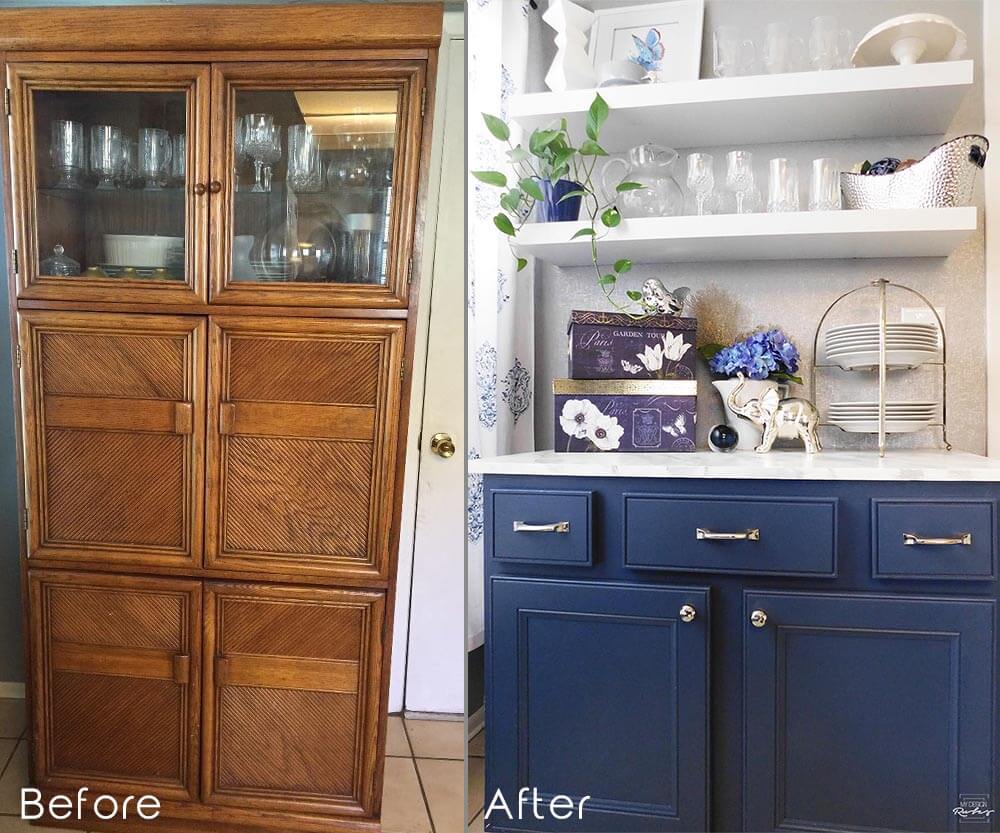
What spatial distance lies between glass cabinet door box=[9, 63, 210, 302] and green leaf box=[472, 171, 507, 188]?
0.62 metres

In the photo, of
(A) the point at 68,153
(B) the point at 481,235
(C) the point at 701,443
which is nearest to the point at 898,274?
(C) the point at 701,443

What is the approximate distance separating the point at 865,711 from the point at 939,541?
14.1 inches

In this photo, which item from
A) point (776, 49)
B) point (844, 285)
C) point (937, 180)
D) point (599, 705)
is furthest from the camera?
point (844, 285)

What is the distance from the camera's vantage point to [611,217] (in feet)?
5.94

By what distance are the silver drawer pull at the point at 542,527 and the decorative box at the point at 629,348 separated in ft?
1.43

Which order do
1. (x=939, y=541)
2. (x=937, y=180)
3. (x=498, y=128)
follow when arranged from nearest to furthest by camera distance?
(x=939, y=541), (x=937, y=180), (x=498, y=128)

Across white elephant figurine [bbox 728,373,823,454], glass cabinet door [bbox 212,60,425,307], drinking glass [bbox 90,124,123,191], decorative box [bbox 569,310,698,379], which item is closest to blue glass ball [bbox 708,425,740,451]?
white elephant figurine [bbox 728,373,823,454]

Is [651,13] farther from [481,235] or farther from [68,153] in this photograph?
[68,153]

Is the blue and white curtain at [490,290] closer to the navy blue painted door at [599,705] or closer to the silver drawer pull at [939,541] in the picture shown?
the navy blue painted door at [599,705]

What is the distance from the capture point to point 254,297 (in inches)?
67.0

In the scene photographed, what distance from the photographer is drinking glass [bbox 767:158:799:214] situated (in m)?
1.86

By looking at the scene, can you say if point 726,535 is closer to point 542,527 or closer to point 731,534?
point 731,534

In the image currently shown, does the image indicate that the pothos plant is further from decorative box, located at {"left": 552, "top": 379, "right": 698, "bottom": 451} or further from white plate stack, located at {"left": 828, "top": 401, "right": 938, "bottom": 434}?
white plate stack, located at {"left": 828, "top": 401, "right": 938, "bottom": 434}

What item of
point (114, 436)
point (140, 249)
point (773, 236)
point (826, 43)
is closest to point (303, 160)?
point (140, 249)
